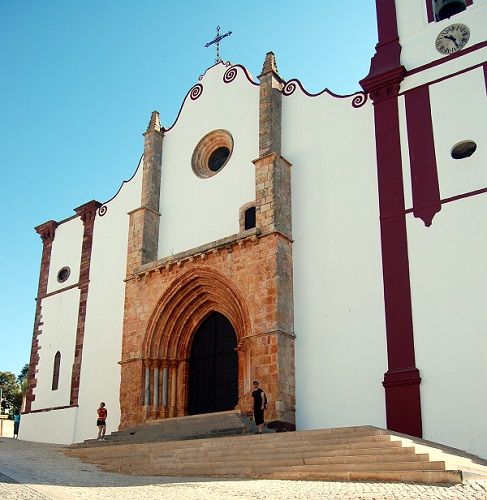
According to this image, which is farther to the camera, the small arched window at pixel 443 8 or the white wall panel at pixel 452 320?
the small arched window at pixel 443 8

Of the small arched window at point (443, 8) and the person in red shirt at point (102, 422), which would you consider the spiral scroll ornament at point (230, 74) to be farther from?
the person in red shirt at point (102, 422)

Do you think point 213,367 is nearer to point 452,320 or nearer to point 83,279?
point 83,279

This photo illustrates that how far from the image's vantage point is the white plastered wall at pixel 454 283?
13.8 metres

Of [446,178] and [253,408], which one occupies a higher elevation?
[446,178]

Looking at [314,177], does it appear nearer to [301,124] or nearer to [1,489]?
[301,124]

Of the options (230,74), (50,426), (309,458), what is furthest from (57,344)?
(309,458)

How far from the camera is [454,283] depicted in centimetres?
1464

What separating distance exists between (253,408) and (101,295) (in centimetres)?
786

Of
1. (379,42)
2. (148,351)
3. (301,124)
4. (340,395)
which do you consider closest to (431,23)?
(379,42)

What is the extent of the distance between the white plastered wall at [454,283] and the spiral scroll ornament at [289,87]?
172 inches

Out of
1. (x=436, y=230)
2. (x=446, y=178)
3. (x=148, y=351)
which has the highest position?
(x=446, y=178)

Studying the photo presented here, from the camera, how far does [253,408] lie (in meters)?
15.9

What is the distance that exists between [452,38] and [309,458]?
429 inches

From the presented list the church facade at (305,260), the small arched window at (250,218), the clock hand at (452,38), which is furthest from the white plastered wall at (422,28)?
the small arched window at (250,218)
